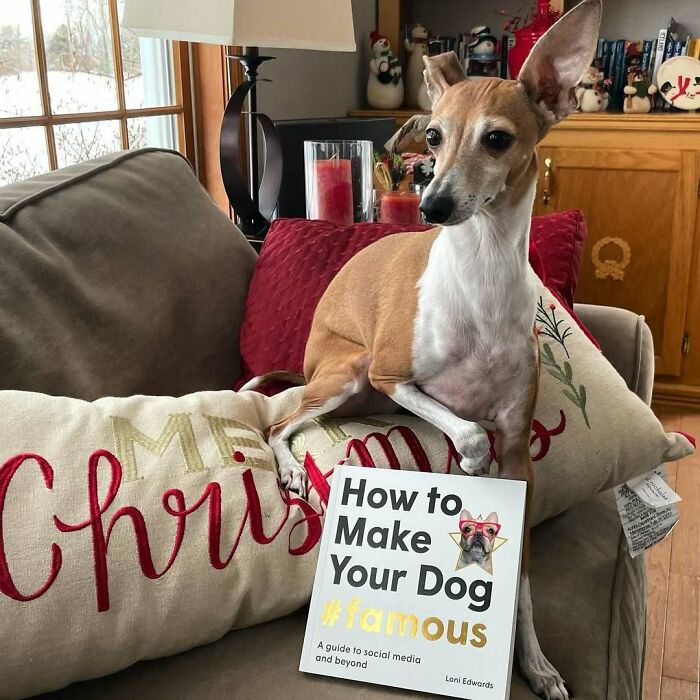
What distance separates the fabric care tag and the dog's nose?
50 cm

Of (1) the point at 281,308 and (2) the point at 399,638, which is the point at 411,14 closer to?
(1) the point at 281,308

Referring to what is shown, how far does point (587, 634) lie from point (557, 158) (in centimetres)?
208

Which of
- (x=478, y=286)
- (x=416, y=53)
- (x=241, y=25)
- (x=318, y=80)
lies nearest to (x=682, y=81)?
(x=416, y=53)

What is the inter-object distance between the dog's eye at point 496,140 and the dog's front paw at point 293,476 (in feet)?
1.45

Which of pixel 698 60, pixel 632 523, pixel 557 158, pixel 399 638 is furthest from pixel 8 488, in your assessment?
pixel 698 60

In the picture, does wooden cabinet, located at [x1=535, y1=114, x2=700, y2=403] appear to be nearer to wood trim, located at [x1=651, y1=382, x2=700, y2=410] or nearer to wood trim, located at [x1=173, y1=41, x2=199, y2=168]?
wood trim, located at [x1=651, y1=382, x2=700, y2=410]

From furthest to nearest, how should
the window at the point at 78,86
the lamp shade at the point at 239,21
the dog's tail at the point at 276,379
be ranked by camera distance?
the window at the point at 78,86, the lamp shade at the point at 239,21, the dog's tail at the point at 276,379

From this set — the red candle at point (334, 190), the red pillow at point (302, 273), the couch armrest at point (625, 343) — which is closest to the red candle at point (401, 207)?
the red candle at point (334, 190)

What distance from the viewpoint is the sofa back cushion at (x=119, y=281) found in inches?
41.6

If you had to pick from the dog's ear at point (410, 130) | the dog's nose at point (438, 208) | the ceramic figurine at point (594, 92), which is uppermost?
the ceramic figurine at point (594, 92)

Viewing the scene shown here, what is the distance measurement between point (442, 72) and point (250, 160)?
0.89m

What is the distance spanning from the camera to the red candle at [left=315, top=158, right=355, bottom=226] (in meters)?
1.69

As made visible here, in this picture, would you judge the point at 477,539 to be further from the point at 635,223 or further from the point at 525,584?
the point at 635,223

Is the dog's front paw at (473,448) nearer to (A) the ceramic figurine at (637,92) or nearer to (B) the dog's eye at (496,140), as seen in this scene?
(B) the dog's eye at (496,140)
